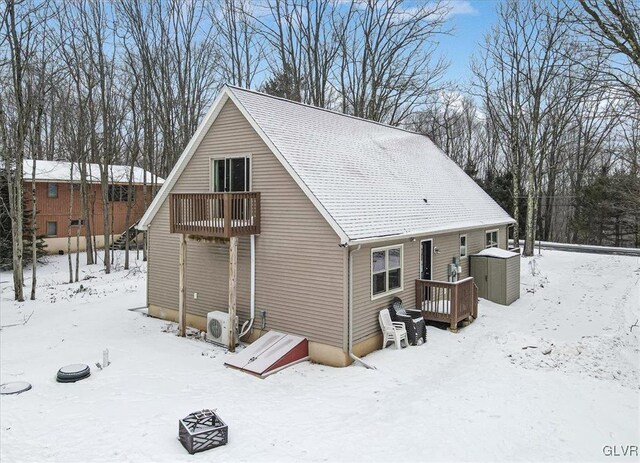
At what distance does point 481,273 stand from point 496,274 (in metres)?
0.59

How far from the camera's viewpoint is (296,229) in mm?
11219

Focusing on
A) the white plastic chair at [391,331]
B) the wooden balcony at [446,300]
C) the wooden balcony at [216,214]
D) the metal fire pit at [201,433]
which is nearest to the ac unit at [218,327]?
the wooden balcony at [216,214]

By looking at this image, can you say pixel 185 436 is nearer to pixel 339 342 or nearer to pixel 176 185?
pixel 339 342

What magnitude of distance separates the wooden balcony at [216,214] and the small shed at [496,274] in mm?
9393

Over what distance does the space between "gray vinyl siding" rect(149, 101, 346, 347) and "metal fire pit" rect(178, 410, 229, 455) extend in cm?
398

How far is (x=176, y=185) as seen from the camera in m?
14.1

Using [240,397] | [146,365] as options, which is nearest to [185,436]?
[240,397]

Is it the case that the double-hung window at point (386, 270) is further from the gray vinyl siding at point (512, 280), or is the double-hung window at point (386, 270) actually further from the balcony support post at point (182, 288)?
the gray vinyl siding at point (512, 280)

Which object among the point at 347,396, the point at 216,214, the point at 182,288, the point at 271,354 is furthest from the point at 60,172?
the point at 347,396

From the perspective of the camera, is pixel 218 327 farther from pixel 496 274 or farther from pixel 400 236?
pixel 496 274

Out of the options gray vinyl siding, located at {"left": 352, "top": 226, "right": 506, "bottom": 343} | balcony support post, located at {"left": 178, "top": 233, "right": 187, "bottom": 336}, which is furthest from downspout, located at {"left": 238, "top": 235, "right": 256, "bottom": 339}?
gray vinyl siding, located at {"left": 352, "top": 226, "right": 506, "bottom": 343}

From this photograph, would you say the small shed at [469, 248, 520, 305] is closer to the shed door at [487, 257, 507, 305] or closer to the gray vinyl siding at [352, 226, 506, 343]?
the shed door at [487, 257, 507, 305]

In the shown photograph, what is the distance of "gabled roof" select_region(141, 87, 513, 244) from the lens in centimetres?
1122

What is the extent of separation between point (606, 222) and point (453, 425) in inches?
1360
